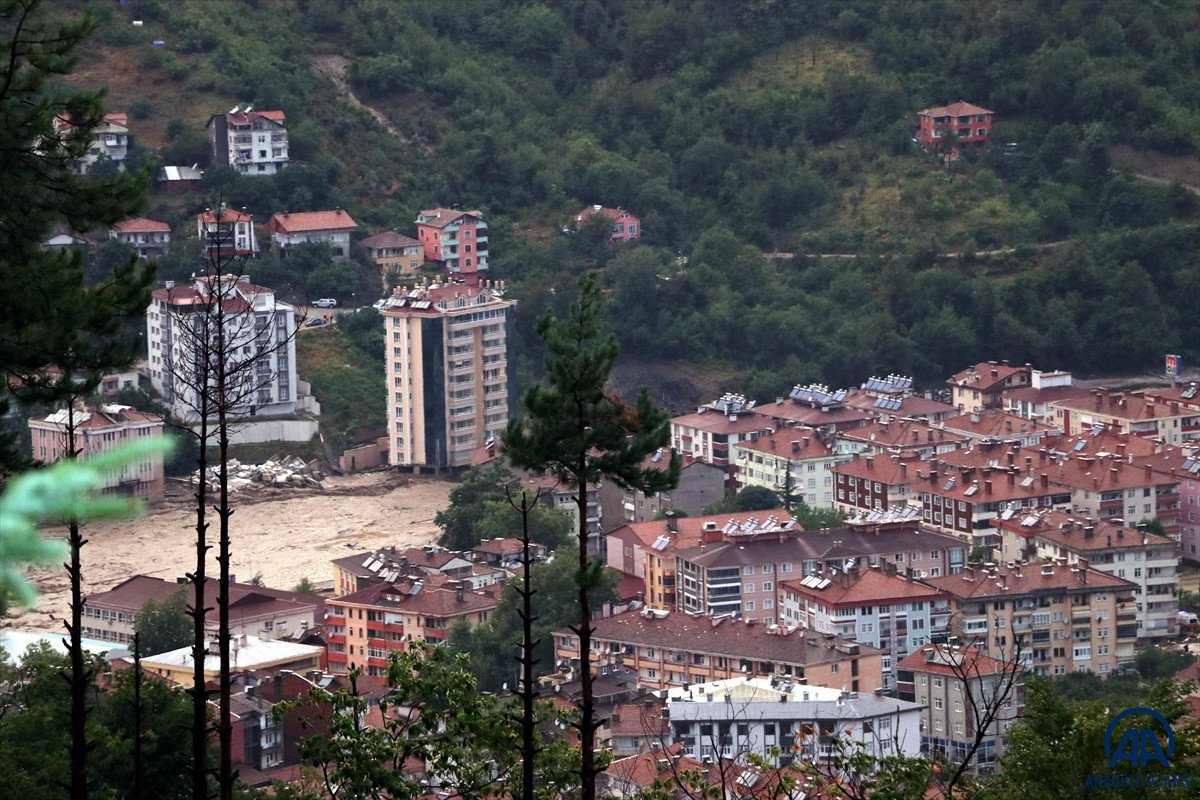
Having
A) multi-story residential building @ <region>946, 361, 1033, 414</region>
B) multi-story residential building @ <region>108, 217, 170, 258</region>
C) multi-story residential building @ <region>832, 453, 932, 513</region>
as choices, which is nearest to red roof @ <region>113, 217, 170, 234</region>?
multi-story residential building @ <region>108, 217, 170, 258</region>

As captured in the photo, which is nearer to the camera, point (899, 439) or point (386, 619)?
→ point (386, 619)

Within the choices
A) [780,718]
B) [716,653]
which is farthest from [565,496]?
[780,718]

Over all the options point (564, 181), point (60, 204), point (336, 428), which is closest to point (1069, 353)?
point (564, 181)

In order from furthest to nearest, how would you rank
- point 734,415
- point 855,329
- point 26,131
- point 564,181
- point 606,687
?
1. point 564,181
2. point 855,329
3. point 734,415
4. point 606,687
5. point 26,131

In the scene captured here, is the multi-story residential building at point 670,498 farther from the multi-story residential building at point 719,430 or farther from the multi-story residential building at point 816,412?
the multi-story residential building at point 816,412

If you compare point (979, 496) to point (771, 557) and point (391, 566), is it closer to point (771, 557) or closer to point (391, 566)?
point (771, 557)

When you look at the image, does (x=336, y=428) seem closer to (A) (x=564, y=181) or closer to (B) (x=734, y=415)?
(B) (x=734, y=415)
